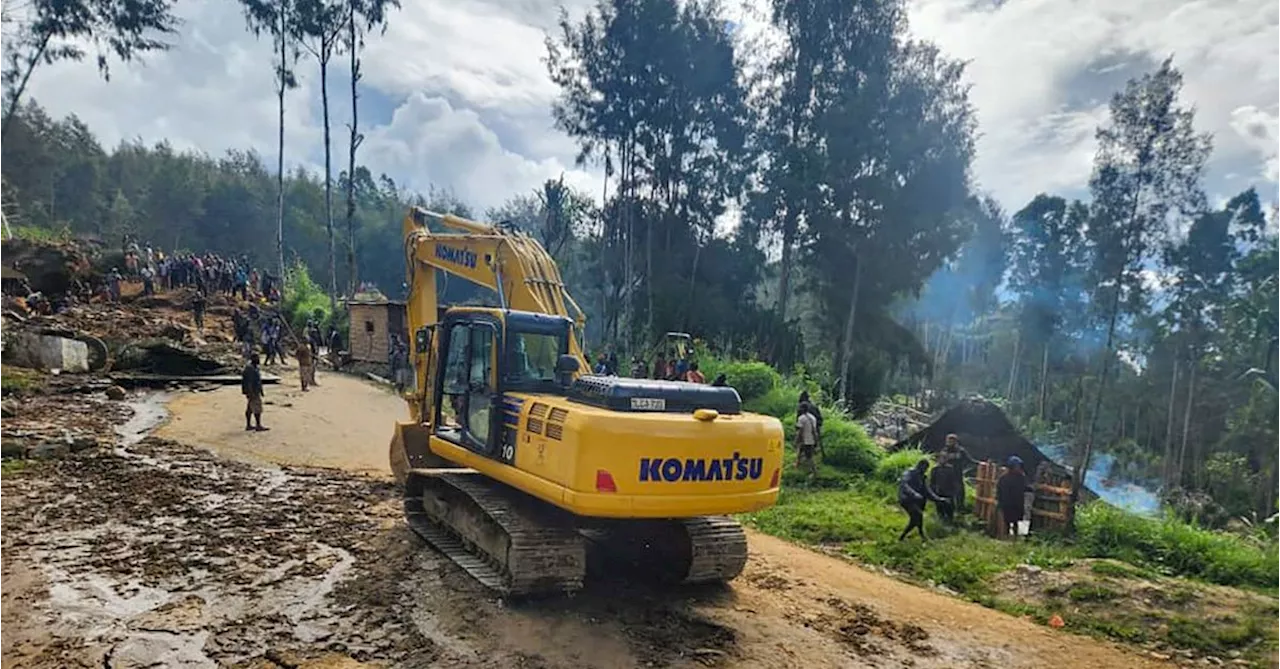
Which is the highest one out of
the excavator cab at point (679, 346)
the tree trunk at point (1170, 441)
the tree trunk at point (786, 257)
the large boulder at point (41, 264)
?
the tree trunk at point (786, 257)

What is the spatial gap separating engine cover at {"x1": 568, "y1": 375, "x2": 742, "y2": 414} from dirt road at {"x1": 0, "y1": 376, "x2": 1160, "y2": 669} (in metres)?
1.71

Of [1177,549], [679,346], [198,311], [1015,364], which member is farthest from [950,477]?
[1015,364]

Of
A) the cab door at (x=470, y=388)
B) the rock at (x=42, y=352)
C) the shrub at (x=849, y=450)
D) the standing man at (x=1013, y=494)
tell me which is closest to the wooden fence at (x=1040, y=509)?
the standing man at (x=1013, y=494)

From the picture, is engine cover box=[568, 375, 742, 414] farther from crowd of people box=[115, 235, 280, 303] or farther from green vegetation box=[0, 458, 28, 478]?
crowd of people box=[115, 235, 280, 303]

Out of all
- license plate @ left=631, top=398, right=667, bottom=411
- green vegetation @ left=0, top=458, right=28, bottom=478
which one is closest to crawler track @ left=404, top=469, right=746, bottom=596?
license plate @ left=631, top=398, right=667, bottom=411

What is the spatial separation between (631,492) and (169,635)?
338 cm

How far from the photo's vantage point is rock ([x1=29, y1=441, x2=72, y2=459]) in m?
10.8

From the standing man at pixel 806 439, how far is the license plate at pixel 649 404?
27.3 feet

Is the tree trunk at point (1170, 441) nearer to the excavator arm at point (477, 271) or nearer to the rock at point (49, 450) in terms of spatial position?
the excavator arm at point (477, 271)

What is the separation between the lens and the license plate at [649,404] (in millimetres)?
5969

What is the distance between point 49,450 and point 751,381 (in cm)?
1335

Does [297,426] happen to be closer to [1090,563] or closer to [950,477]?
[950,477]

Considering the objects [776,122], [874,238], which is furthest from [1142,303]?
[776,122]

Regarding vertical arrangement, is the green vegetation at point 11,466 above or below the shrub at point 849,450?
below
